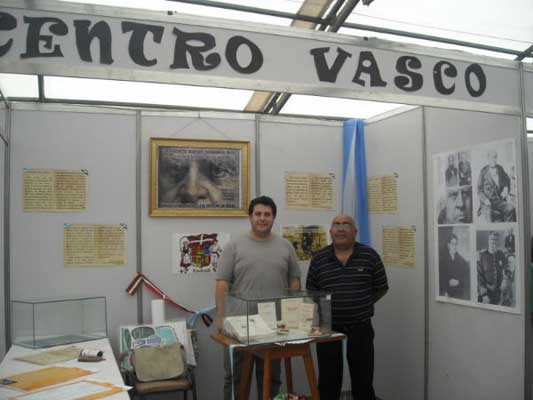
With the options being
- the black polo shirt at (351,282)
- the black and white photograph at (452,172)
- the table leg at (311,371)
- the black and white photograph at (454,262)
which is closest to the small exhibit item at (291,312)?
the table leg at (311,371)

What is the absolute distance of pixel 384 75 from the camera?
2.41 m

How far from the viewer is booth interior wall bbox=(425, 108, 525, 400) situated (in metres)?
3.11

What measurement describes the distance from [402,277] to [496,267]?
0.89 metres

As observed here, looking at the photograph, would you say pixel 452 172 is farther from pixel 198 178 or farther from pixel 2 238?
pixel 2 238

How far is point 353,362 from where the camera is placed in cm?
357

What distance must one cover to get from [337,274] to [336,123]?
4.76 feet

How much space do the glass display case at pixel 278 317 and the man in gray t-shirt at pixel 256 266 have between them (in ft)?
0.94

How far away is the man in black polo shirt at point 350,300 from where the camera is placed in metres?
3.52

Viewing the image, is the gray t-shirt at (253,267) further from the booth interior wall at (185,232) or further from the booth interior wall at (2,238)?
the booth interior wall at (2,238)

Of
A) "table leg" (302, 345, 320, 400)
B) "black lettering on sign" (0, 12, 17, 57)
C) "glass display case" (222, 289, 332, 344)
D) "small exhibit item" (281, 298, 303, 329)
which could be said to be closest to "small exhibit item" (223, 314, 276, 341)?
"glass display case" (222, 289, 332, 344)

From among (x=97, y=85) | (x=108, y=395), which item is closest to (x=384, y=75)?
(x=108, y=395)

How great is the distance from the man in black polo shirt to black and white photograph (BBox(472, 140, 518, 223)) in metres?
0.79

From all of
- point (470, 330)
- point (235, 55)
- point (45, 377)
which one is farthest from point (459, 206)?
point (45, 377)

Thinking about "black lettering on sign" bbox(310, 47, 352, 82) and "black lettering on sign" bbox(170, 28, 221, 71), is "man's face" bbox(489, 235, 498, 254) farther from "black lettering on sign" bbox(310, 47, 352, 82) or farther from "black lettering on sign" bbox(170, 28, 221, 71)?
"black lettering on sign" bbox(170, 28, 221, 71)
